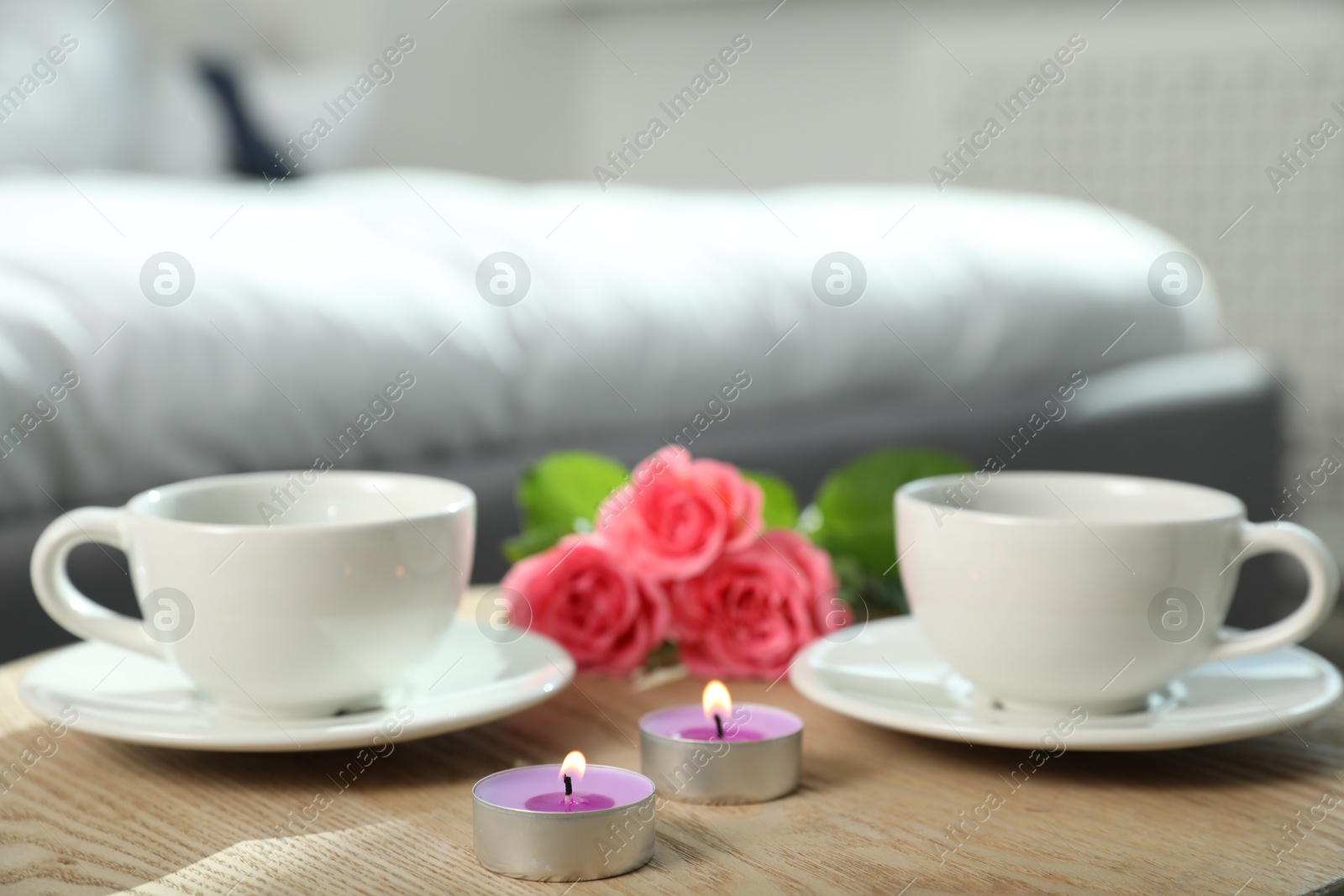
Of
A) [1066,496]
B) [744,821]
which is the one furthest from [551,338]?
[744,821]

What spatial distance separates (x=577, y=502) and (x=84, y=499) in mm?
457

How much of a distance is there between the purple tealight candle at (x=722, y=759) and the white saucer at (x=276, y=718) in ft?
0.27

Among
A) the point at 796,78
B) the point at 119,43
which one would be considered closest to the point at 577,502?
the point at 119,43

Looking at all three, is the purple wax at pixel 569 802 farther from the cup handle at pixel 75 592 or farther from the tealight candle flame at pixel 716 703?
the cup handle at pixel 75 592

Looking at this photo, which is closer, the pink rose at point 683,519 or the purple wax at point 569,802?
the purple wax at point 569,802

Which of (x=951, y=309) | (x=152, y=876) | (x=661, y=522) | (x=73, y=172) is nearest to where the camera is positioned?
(x=152, y=876)

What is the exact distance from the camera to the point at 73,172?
2.26 meters

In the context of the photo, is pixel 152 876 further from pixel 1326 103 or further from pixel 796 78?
pixel 796 78

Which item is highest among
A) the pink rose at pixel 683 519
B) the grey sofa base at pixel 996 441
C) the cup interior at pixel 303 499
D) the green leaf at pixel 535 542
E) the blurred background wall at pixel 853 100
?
the blurred background wall at pixel 853 100

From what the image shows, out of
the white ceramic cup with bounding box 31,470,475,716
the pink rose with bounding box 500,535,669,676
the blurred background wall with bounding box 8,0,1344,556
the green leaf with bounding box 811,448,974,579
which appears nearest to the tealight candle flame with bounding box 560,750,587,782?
the white ceramic cup with bounding box 31,470,475,716

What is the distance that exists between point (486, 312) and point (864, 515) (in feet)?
1.80

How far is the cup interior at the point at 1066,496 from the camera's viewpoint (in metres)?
0.64

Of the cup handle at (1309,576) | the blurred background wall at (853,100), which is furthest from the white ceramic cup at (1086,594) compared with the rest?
the blurred background wall at (853,100)

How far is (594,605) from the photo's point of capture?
751 millimetres
